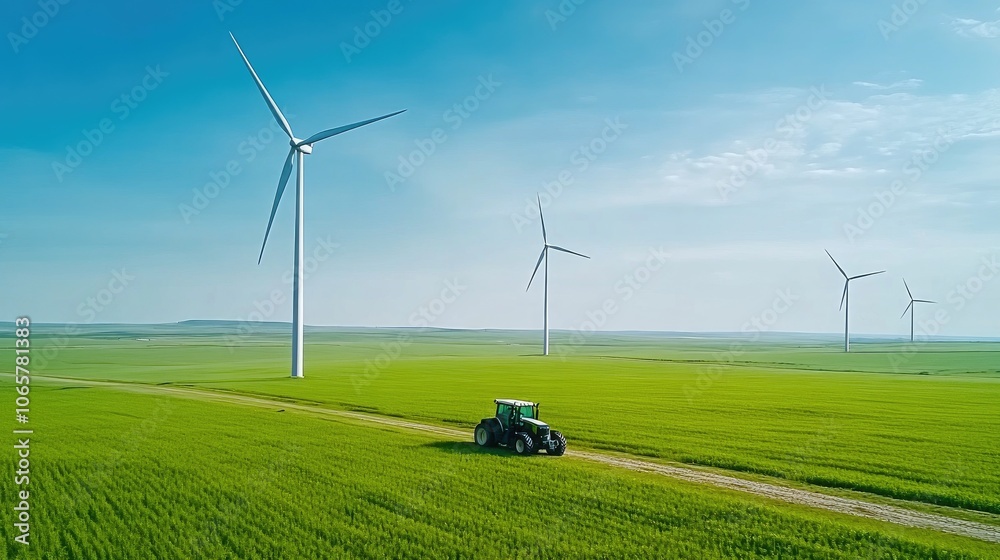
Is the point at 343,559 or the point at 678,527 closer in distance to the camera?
the point at 343,559

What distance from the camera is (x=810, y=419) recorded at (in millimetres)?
38188

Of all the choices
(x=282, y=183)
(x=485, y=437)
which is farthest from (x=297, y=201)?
(x=485, y=437)

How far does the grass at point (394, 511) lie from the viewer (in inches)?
605

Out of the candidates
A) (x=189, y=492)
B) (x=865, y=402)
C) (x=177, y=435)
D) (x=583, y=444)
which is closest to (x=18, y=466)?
(x=177, y=435)

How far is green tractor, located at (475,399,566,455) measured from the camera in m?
26.3

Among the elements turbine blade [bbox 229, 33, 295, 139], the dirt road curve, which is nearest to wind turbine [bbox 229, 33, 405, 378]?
turbine blade [bbox 229, 33, 295, 139]

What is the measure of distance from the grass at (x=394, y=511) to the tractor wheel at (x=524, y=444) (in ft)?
2.48

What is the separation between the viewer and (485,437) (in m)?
28.0

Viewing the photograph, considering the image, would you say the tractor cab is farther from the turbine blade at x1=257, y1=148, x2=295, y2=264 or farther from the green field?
the turbine blade at x1=257, y1=148, x2=295, y2=264

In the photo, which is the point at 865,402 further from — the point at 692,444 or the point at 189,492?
the point at 189,492

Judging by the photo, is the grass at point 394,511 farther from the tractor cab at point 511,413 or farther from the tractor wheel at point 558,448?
the tractor cab at point 511,413

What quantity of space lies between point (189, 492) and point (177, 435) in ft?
40.2

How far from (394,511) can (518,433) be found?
→ 9.49 meters

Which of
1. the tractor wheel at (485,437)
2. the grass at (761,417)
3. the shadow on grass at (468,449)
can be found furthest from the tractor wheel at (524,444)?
the grass at (761,417)
